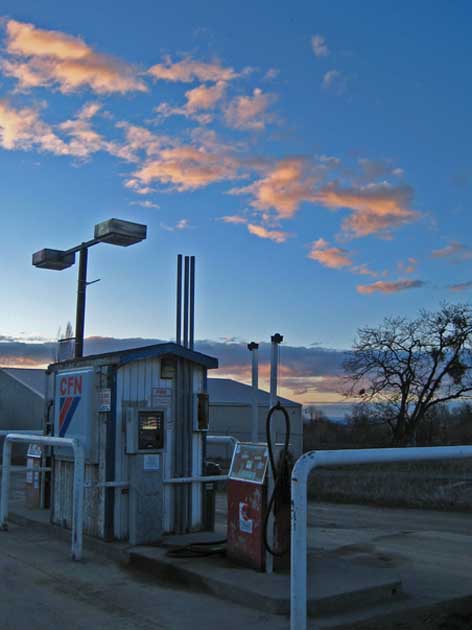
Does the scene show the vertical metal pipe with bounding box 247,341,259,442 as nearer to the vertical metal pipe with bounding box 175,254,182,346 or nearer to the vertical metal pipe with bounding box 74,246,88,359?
the vertical metal pipe with bounding box 175,254,182,346

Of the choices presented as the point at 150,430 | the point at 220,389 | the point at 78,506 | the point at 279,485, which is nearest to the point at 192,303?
the point at 150,430

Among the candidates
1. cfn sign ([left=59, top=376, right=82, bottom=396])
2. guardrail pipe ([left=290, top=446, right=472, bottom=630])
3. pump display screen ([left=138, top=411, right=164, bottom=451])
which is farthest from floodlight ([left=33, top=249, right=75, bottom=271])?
guardrail pipe ([left=290, top=446, right=472, bottom=630])

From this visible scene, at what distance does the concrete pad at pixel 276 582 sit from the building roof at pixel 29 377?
2759 centimetres

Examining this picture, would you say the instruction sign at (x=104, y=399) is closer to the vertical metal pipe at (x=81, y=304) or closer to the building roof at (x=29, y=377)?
the vertical metal pipe at (x=81, y=304)

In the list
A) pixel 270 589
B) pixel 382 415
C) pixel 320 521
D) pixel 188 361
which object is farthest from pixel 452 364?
pixel 270 589

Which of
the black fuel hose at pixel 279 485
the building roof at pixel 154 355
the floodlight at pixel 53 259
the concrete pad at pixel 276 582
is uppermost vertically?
the floodlight at pixel 53 259

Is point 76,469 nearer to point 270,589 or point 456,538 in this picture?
point 270,589

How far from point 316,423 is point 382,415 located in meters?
26.2

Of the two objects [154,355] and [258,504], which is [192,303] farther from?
[258,504]

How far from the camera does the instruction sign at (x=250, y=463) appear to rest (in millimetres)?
7285

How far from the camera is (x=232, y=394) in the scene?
141ft

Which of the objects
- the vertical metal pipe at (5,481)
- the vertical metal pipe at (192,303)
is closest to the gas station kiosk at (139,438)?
the vertical metal pipe at (5,481)

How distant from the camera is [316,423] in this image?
66.4 meters

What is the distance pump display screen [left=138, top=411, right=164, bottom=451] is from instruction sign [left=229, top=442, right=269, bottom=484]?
3.82 feet
